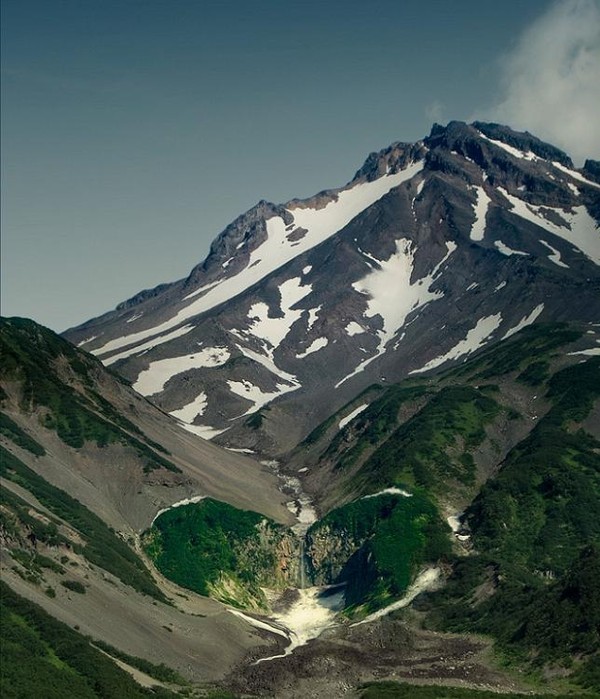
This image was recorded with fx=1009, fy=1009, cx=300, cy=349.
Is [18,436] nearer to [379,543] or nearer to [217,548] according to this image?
[217,548]

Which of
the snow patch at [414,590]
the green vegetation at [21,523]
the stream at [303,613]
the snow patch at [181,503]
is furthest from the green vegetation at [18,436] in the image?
the snow patch at [414,590]

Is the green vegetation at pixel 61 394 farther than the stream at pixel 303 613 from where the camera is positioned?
Yes

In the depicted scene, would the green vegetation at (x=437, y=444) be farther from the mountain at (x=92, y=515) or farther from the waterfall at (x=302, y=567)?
the mountain at (x=92, y=515)

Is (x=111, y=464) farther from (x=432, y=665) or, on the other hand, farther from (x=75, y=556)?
(x=432, y=665)

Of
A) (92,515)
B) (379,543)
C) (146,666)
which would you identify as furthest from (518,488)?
(146,666)

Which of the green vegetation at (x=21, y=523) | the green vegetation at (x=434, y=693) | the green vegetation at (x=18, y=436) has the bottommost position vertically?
the green vegetation at (x=434, y=693)

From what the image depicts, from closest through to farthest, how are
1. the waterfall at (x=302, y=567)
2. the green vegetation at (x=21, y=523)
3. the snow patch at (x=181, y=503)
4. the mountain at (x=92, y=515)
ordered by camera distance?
1. the mountain at (x=92, y=515)
2. the green vegetation at (x=21, y=523)
3. the snow patch at (x=181, y=503)
4. the waterfall at (x=302, y=567)
